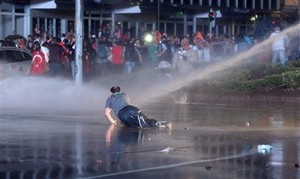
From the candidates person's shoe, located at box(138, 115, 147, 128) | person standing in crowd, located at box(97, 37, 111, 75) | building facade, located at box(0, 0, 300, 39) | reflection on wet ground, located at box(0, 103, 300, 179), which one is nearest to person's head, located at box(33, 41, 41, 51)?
person standing in crowd, located at box(97, 37, 111, 75)

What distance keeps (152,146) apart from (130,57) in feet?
65.7

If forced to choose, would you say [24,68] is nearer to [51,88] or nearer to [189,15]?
[51,88]

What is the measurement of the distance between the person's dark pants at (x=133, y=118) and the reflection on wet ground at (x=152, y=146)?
9.3 inches

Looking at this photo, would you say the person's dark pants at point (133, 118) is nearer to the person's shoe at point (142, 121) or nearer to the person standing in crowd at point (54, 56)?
the person's shoe at point (142, 121)

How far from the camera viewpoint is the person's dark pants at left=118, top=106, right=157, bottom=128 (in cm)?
1830

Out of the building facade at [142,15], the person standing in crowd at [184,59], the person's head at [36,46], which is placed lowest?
the person standing in crowd at [184,59]

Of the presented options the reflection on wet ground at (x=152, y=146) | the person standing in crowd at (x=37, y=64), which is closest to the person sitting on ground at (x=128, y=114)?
the reflection on wet ground at (x=152, y=146)

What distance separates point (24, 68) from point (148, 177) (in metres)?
17.8

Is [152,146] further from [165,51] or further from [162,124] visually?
[165,51]

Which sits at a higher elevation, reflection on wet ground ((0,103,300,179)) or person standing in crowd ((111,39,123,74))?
person standing in crowd ((111,39,123,74))

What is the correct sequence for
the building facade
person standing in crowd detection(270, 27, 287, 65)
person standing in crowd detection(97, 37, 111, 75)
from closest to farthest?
1. person standing in crowd detection(270, 27, 287, 65)
2. person standing in crowd detection(97, 37, 111, 75)
3. the building facade

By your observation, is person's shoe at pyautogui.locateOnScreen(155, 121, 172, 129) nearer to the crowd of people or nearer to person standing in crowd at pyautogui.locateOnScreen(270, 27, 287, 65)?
the crowd of people

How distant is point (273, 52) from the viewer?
3459cm

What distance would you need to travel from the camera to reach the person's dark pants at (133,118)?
1830 cm
